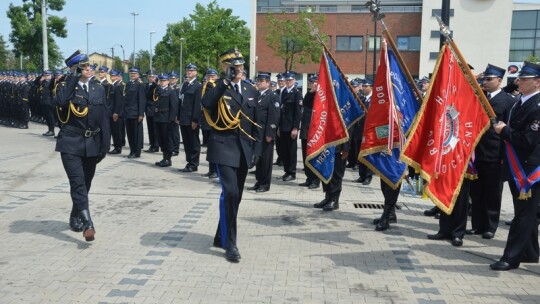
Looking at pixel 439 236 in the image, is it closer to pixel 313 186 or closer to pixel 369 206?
pixel 369 206

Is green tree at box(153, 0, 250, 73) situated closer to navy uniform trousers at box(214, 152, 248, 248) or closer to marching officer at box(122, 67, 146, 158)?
marching officer at box(122, 67, 146, 158)

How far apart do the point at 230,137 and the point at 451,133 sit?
2.41 meters

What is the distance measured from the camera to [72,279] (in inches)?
205

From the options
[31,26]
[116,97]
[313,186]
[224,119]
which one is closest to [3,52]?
[31,26]

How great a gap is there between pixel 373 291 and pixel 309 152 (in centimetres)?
364

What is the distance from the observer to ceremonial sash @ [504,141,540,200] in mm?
5613

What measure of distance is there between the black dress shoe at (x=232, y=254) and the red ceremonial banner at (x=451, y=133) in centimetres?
215

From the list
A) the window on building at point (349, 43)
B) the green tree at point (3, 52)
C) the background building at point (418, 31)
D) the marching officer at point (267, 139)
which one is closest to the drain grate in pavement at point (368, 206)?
the marching officer at point (267, 139)

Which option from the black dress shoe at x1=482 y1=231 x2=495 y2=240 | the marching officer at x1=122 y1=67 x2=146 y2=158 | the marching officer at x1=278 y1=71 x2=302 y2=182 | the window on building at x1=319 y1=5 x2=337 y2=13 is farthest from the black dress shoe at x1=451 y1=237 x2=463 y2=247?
the window on building at x1=319 y1=5 x2=337 y2=13

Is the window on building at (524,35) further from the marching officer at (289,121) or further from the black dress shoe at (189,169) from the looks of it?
the black dress shoe at (189,169)

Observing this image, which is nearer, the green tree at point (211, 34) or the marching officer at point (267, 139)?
the marching officer at point (267, 139)

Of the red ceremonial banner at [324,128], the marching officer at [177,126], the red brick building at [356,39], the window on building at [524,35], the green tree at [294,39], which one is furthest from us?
the window on building at [524,35]

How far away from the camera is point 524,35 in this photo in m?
55.1

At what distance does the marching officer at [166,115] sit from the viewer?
510 inches
